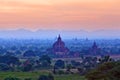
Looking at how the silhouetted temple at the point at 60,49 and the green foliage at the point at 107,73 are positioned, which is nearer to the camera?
the green foliage at the point at 107,73

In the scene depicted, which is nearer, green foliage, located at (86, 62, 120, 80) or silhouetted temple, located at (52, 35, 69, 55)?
green foliage, located at (86, 62, 120, 80)

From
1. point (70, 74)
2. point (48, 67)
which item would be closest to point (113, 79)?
point (70, 74)

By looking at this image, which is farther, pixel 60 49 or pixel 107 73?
pixel 60 49

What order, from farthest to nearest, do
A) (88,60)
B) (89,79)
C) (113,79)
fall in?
(88,60) < (89,79) < (113,79)

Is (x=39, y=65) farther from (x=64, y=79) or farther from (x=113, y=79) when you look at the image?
(x=113, y=79)

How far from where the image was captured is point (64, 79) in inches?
2293

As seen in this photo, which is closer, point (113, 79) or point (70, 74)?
point (113, 79)

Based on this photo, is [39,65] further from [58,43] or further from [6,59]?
[58,43]

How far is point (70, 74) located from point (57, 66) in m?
17.5

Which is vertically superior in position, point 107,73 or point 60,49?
point 60,49

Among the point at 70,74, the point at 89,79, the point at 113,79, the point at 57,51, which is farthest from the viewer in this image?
the point at 57,51

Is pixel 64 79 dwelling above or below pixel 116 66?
below

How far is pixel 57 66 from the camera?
84.6 metres

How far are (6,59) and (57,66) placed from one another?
17934mm
